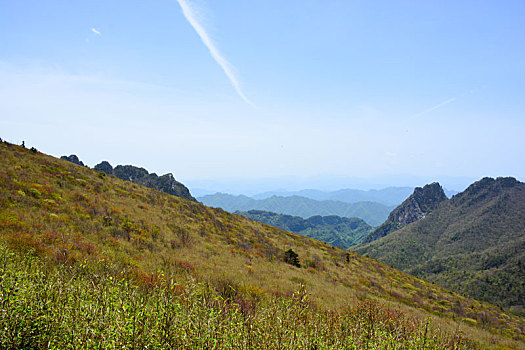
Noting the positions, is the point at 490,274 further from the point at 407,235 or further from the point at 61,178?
the point at 61,178

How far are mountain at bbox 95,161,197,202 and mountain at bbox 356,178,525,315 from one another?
90.5 metres

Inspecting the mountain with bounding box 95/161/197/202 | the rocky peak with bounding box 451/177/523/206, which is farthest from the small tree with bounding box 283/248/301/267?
the rocky peak with bounding box 451/177/523/206

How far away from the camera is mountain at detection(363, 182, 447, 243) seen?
585ft

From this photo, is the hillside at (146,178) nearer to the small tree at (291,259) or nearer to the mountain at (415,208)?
the small tree at (291,259)

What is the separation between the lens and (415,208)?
7224 inches

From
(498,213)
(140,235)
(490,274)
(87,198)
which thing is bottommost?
(490,274)

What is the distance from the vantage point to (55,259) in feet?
21.2

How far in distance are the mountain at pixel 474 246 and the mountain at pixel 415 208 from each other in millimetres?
40563

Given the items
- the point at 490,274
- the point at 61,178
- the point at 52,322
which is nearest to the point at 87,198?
the point at 61,178

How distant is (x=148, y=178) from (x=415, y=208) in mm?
185613

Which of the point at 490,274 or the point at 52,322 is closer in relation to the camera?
the point at 52,322

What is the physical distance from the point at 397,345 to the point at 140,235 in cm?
1188

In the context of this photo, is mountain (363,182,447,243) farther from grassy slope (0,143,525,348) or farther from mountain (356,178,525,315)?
grassy slope (0,143,525,348)

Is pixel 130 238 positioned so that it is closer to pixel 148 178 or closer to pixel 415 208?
pixel 148 178
